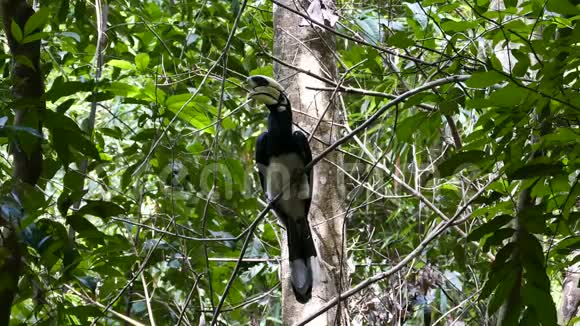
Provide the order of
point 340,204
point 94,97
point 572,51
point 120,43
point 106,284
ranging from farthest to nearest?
point 120,43, point 340,204, point 106,284, point 94,97, point 572,51

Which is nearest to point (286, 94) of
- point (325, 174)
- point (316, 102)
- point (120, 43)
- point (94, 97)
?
point (316, 102)

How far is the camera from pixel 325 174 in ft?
8.89

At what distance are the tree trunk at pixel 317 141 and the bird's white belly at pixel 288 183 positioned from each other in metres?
0.10

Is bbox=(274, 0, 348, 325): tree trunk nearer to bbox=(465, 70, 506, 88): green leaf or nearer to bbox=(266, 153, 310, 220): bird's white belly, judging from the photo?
bbox=(266, 153, 310, 220): bird's white belly

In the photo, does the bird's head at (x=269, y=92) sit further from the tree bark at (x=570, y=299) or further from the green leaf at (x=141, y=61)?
the tree bark at (x=570, y=299)

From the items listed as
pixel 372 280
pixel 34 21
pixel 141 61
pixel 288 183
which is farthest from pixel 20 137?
pixel 288 183

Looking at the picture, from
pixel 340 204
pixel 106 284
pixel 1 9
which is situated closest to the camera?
pixel 1 9

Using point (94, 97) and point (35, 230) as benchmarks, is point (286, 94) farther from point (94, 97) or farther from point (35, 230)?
point (35, 230)

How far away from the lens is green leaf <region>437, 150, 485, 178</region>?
1727mm

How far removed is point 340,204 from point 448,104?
91cm

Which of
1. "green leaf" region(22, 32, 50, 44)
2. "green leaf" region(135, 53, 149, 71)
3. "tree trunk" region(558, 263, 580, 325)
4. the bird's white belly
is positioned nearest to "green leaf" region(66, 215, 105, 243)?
"green leaf" region(22, 32, 50, 44)

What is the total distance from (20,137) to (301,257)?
1.30 meters

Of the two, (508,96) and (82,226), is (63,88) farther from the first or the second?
(508,96)

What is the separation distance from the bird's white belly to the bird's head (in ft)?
0.77
